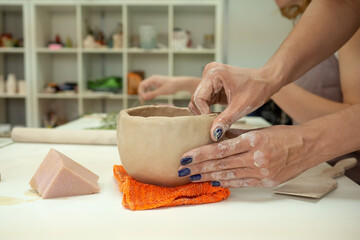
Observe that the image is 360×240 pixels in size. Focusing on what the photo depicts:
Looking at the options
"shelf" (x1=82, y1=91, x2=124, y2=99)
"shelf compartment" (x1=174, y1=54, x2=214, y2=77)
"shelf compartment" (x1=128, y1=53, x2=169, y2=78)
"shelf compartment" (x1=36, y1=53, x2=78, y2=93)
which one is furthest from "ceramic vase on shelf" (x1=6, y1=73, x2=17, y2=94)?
"shelf compartment" (x1=174, y1=54, x2=214, y2=77)

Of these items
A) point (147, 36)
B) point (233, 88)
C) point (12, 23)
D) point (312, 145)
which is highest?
point (12, 23)

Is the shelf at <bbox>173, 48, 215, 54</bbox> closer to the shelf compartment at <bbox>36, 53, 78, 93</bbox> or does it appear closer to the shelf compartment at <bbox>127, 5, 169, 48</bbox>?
the shelf compartment at <bbox>127, 5, 169, 48</bbox>

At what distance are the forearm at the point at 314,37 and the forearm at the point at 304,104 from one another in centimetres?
43

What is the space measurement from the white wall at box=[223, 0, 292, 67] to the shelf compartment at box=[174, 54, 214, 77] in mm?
353

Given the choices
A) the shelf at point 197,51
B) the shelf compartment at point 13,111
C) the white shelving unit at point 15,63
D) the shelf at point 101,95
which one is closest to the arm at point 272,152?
the shelf at point 197,51

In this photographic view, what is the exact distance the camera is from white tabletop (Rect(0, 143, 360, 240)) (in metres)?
0.47

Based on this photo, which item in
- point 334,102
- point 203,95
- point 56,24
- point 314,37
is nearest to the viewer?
point 203,95

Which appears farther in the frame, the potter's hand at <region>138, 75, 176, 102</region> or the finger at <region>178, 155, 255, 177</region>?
the potter's hand at <region>138, 75, 176, 102</region>

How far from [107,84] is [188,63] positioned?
0.85 meters

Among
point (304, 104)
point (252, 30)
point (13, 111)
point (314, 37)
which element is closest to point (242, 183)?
point (314, 37)

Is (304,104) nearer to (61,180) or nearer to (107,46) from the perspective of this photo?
(61,180)

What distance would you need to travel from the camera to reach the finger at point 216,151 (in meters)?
0.60

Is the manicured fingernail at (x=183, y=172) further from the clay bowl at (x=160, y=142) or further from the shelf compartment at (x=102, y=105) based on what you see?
the shelf compartment at (x=102, y=105)

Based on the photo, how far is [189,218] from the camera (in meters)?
0.52
